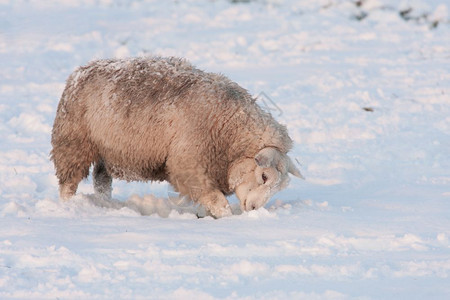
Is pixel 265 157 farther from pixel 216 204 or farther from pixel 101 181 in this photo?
pixel 101 181

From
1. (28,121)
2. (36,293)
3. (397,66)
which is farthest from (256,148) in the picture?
(397,66)

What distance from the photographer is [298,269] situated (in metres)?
5.20

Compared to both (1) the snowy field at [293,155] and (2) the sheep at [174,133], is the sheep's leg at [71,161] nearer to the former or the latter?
(2) the sheep at [174,133]

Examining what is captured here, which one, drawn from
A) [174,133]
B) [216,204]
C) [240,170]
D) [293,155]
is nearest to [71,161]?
[174,133]

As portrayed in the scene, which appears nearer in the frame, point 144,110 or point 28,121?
point 144,110

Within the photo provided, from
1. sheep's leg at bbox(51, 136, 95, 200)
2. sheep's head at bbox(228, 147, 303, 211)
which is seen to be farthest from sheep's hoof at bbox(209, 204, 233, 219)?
sheep's leg at bbox(51, 136, 95, 200)

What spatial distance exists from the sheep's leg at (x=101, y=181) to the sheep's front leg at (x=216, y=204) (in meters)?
1.23

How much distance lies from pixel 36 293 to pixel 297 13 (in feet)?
46.2

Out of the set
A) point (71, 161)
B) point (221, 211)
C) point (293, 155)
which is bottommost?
point (293, 155)

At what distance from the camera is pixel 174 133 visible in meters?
7.14

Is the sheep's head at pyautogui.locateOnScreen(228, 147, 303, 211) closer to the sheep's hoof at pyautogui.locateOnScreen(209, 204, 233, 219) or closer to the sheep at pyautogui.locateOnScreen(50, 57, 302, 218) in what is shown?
Result: the sheep at pyautogui.locateOnScreen(50, 57, 302, 218)

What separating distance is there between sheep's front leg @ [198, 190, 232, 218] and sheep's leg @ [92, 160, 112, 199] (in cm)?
123

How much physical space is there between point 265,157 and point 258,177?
0.22 m

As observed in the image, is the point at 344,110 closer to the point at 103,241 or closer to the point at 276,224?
the point at 276,224
